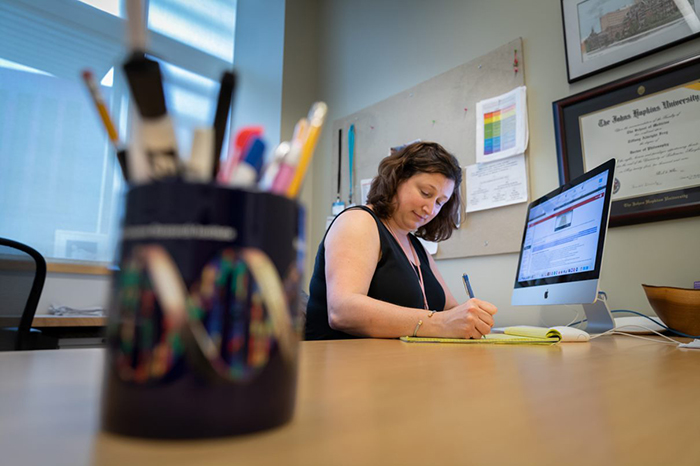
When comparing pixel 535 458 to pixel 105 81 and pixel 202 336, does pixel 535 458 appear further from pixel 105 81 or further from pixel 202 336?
pixel 105 81

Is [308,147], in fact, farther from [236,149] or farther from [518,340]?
[518,340]

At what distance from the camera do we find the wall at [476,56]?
1.36m

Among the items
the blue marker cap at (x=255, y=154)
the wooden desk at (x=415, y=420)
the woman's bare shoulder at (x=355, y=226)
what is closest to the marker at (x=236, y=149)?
the blue marker cap at (x=255, y=154)

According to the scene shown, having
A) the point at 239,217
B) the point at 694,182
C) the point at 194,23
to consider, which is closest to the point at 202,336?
the point at 239,217

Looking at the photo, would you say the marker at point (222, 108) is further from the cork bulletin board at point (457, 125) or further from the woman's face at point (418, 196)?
the cork bulletin board at point (457, 125)

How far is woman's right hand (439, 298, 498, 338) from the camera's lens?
2.75 feet

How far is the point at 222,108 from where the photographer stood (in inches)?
9.1

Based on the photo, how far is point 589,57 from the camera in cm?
152

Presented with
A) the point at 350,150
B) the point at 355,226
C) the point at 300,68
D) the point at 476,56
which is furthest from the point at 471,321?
the point at 300,68

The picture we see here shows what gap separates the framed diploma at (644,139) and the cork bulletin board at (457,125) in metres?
0.29

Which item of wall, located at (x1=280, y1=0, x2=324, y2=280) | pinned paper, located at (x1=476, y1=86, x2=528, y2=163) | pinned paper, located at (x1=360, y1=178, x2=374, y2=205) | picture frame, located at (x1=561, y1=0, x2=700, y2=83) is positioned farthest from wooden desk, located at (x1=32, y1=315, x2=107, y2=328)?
picture frame, located at (x1=561, y1=0, x2=700, y2=83)

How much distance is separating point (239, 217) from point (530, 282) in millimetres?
1271

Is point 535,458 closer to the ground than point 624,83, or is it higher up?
closer to the ground

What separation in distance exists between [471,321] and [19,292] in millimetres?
1376
